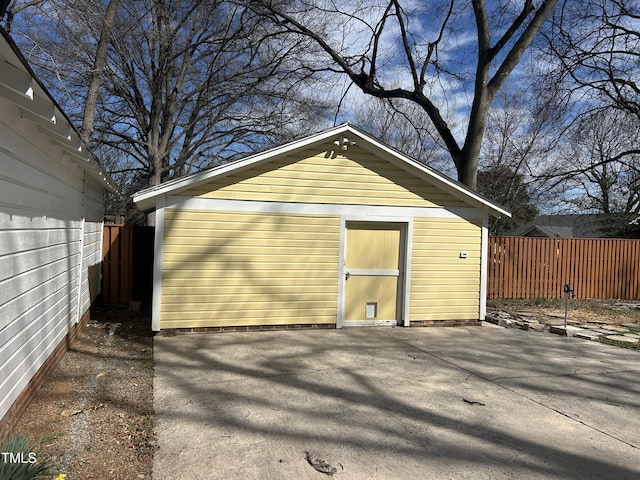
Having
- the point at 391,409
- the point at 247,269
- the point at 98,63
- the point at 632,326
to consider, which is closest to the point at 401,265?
the point at 247,269

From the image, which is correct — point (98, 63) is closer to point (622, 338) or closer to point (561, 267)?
point (622, 338)

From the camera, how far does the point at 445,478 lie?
3.15m

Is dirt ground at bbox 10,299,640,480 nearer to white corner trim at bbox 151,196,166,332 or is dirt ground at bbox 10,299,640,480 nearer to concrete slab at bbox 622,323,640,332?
white corner trim at bbox 151,196,166,332

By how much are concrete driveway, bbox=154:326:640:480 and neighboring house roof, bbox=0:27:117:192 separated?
8.92ft

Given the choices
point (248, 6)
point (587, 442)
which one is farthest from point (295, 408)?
point (248, 6)

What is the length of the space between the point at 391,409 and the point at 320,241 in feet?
13.0

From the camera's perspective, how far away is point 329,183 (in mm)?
7930

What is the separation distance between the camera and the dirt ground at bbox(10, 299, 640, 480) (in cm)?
320

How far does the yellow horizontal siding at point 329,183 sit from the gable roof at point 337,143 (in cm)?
11

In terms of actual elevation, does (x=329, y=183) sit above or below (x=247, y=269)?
above

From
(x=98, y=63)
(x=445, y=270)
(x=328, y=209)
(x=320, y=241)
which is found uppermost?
(x=98, y=63)

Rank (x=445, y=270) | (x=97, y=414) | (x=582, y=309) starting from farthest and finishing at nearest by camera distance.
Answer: (x=582, y=309)
(x=445, y=270)
(x=97, y=414)

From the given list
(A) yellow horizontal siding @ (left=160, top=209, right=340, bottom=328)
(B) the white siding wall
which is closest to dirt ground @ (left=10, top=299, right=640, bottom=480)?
(B) the white siding wall

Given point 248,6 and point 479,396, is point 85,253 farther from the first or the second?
point 248,6
